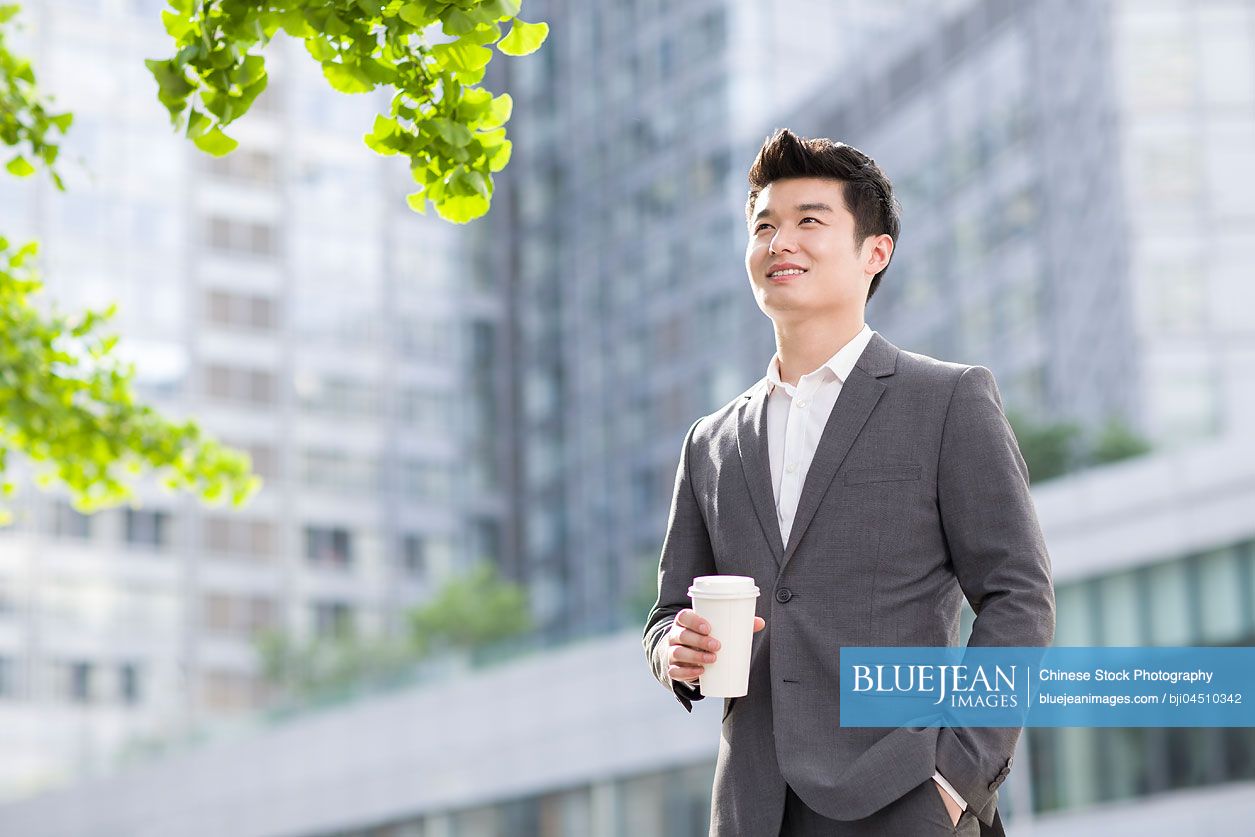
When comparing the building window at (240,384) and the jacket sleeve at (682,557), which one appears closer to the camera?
the jacket sleeve at (682,557)

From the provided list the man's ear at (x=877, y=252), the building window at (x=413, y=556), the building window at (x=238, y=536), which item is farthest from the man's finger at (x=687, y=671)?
the building window at (x=413, y=556)

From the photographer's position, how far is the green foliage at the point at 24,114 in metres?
7.18

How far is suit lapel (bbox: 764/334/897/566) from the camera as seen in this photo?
359 cm

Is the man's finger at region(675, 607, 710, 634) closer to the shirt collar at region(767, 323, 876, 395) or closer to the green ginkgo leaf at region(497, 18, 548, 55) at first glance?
the shirt collar at region(767, 323, 876, 395)

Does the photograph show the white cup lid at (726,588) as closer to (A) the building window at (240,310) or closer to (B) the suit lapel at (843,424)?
(B) the suit lapel at (843,424)

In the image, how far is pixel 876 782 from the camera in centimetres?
335

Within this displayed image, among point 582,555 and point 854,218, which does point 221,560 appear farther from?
point 854,218

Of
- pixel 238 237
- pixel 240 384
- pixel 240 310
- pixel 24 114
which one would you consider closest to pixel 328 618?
pixel 240 384

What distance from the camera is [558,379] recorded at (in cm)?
6888

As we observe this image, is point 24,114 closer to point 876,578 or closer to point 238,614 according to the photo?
point 876,578

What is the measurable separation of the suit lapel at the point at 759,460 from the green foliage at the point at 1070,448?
33073mm

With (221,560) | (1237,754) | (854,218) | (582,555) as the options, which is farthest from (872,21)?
(854,218)

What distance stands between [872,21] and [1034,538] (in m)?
60.6

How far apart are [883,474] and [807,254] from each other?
0.51m
